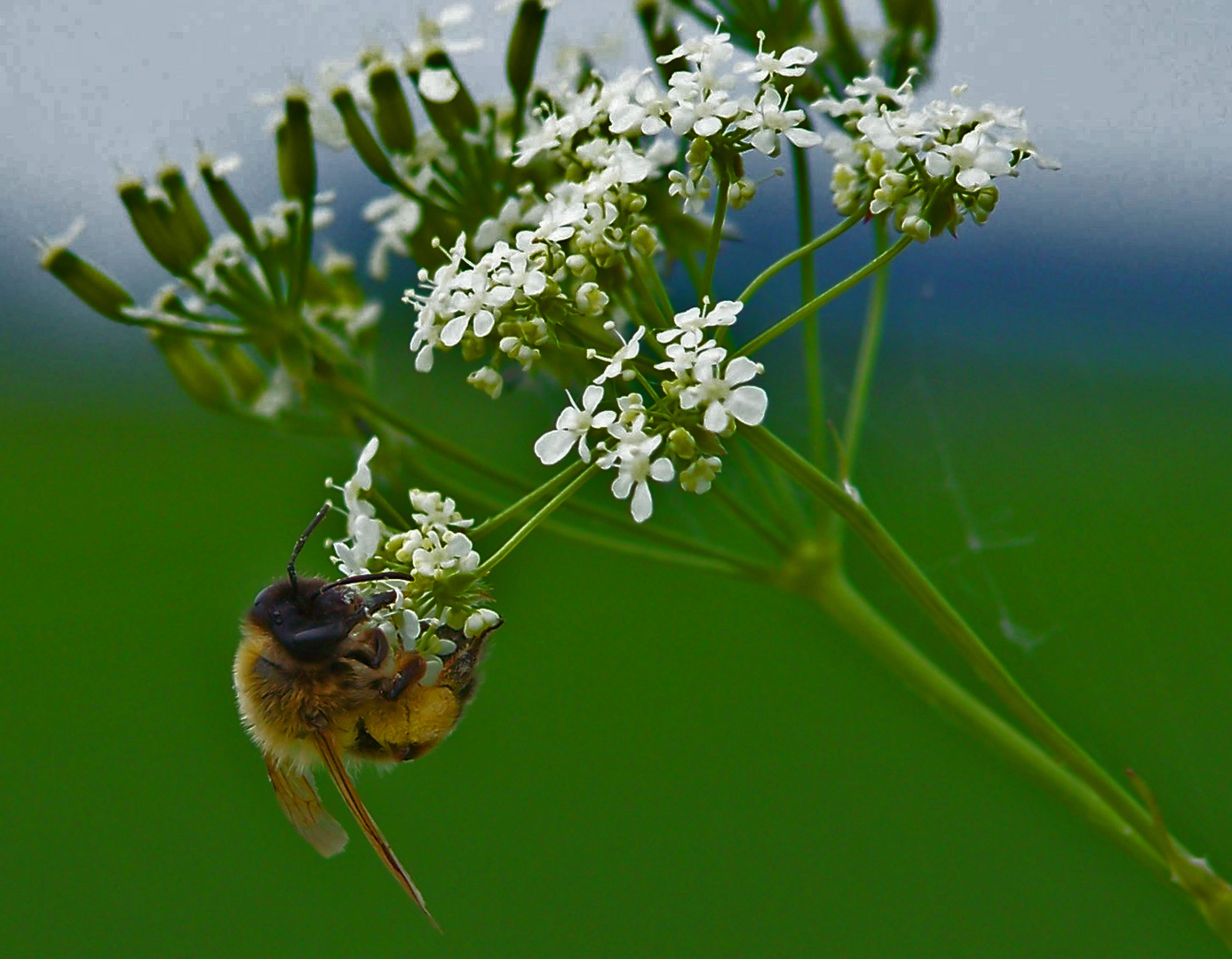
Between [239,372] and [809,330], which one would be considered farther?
[239,372]

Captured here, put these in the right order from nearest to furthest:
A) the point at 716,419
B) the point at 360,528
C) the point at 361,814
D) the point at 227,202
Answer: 1. the point at 716,419
2. the point at 360,528
3. the point at 361,814
4. the point at 227,202

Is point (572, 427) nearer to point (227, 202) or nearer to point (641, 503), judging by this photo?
point (641, 503)

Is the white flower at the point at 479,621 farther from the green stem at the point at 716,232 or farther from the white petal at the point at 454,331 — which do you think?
the green stem at the point at 716,232

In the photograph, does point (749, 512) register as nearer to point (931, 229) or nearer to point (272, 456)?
point (931, 229)

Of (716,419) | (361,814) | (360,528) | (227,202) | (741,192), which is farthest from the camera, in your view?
(227,202)

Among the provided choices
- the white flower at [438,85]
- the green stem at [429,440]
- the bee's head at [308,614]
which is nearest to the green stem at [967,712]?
the green stem at [429,440]

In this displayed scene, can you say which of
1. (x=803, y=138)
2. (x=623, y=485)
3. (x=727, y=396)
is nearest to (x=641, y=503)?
(x=623, y=485)
